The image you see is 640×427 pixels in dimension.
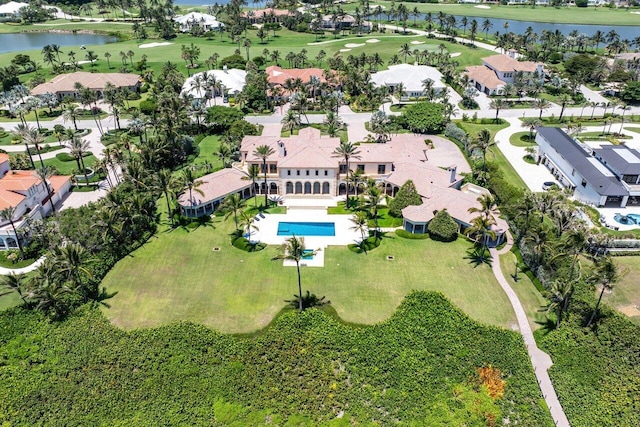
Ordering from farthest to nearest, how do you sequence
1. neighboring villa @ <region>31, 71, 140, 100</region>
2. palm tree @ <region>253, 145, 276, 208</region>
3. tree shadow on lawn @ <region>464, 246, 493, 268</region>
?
neighboring villa @ <region>31, 71, 140, 100</region>, palm tree @ <region>253, 145, 276, 208</region>, tree shadow on lawn @ <region>464, 246, 493, 268</region>

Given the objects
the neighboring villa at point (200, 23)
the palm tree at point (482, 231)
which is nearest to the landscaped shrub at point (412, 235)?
the palm tree at point (482, 231)

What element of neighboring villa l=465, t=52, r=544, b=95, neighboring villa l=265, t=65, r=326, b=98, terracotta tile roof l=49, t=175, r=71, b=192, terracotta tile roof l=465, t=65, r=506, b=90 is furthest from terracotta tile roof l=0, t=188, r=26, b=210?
terracotta tile roof l=465, t=65, r=506, b=90

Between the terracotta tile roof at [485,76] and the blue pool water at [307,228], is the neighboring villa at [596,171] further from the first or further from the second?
the terracotta tile roof at [485,76]

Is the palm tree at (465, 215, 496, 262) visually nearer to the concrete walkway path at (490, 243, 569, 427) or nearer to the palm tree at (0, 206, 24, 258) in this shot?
the concrete walkway path at (490, 243, 569, 427)

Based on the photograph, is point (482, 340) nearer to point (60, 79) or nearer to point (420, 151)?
point (420, 151)

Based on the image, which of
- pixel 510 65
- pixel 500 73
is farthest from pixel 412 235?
pixel 510 65

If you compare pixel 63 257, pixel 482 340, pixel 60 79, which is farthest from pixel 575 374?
pixel 60 79
